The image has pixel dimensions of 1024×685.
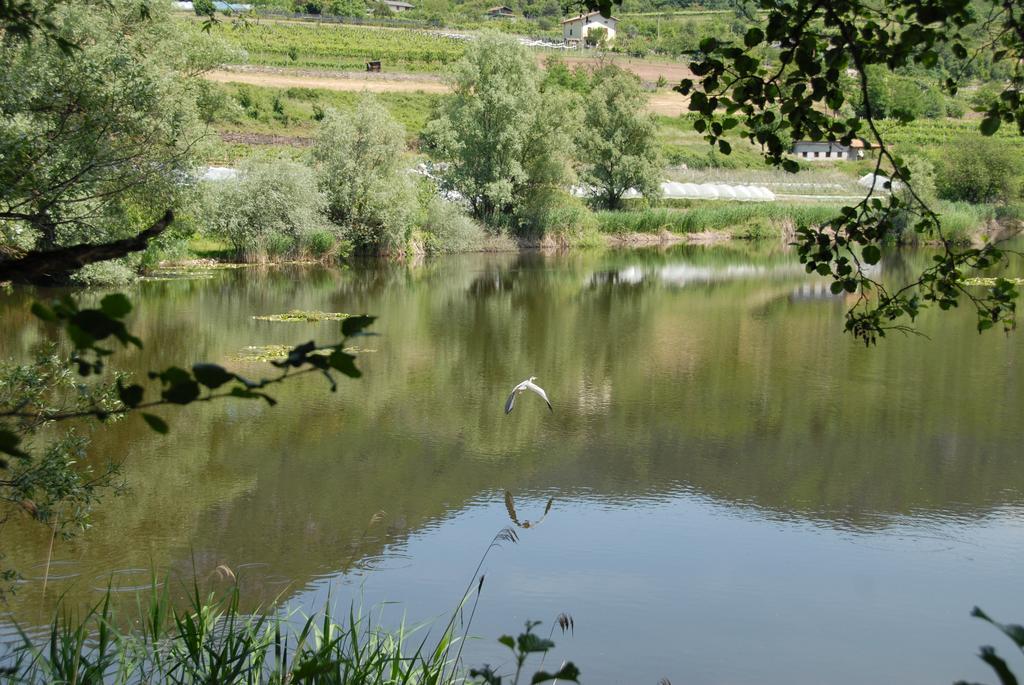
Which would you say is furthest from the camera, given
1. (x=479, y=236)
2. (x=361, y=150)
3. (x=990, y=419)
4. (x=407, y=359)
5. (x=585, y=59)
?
(x=585, y=59)

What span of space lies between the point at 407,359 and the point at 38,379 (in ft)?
32.3

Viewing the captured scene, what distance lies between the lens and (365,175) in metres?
28.0

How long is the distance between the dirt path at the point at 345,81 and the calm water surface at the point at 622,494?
40270 millimetres

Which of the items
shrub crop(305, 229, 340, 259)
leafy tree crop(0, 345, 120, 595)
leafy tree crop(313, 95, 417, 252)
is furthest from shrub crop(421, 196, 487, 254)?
leafy tree crop(0, 345, 120, 595)

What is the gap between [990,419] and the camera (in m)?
11.7

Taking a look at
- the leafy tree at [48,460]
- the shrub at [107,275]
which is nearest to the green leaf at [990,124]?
the leafy tree at [48,460]

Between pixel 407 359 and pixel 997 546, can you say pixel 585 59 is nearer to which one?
pixel 407 359

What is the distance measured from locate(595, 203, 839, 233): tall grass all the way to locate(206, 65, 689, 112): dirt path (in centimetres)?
1282

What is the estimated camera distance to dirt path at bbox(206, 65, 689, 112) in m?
55.5

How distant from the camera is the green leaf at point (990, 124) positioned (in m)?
3.77

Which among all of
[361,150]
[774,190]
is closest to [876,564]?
[361,150]

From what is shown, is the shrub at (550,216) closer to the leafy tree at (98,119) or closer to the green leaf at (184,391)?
→ the leafy tree at (98,119)

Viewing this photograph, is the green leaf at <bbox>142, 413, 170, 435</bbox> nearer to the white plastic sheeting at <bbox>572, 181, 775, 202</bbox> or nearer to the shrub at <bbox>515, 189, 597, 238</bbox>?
the shrub at <bbox>515, 189, 597, 238</bbox>

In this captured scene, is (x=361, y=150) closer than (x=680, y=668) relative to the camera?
No
